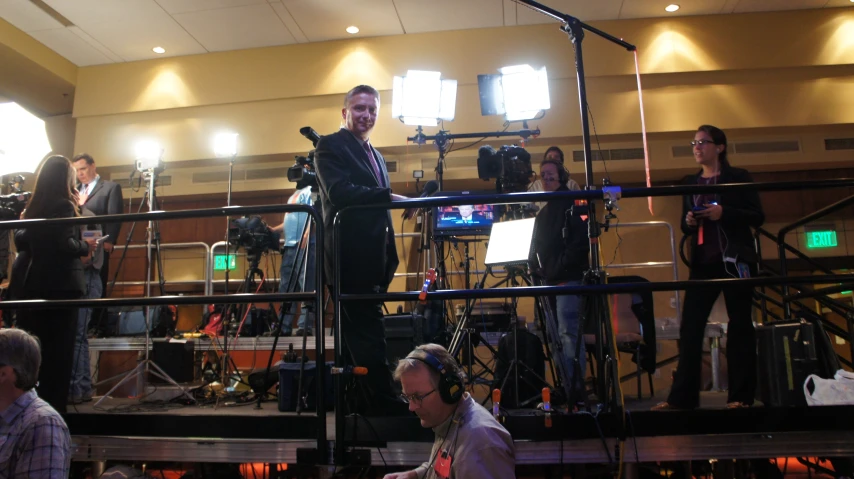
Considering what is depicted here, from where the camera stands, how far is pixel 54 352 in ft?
9.95

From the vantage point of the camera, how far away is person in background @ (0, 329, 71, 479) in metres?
2.09

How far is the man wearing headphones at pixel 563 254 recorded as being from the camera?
11.8ft

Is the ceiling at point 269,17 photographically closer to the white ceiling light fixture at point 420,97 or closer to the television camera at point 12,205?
the white ceiling light fixture at point 420,97

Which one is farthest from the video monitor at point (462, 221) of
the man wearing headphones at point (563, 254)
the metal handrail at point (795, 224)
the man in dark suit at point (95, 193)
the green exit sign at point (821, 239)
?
the green exit sign at point (821, 239)

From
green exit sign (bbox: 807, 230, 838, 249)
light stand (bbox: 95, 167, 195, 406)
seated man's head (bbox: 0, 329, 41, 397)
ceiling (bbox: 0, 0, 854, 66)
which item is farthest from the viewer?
green exit sign (bbox: 807, 230, 838, 249)

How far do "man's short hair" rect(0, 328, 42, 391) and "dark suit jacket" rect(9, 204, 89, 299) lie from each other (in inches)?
43.0

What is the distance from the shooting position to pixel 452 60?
24.8ft

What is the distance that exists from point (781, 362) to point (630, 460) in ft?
3.49

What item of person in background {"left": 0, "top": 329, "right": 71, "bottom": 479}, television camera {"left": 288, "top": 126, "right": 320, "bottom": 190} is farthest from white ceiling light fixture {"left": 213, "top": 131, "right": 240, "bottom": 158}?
person in background {"left": 0, "top": 329, "right": 71, "bottom": 479}

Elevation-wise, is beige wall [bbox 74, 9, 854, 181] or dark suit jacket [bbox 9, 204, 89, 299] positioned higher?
beige wall [bbox 74, 9, 854, 181]

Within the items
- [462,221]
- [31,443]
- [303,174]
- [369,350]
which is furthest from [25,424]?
[462,221]

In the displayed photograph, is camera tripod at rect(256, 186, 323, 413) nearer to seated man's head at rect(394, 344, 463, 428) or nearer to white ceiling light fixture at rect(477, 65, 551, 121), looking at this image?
seated man's head at rect(394, 344, 463, 428)

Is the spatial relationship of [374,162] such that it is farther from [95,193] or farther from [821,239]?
[821,239]

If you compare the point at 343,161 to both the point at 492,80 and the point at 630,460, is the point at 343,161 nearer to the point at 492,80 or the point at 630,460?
the point at 630,460
